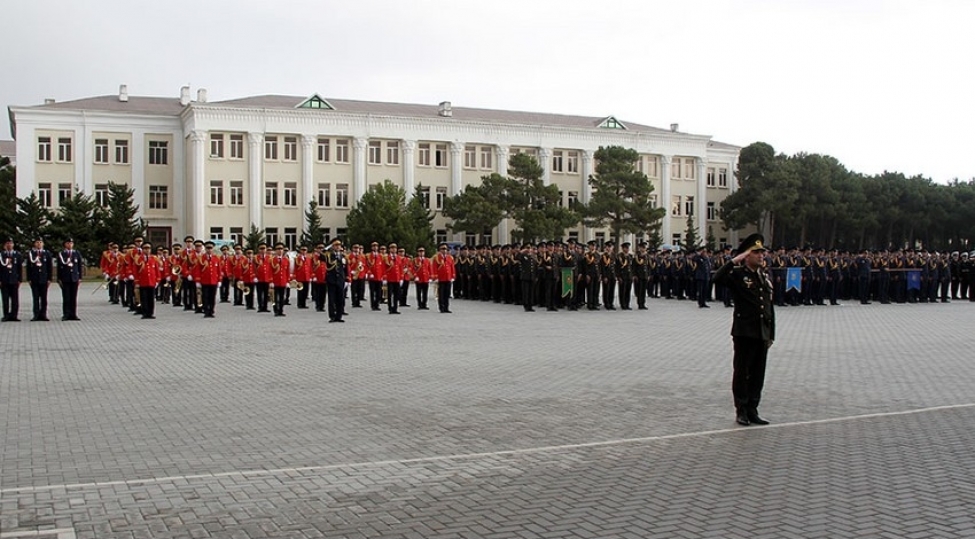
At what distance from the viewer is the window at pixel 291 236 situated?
218 ft

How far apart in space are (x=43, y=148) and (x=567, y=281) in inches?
1954

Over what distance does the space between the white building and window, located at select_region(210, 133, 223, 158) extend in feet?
0.24

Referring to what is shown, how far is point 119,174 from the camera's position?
64.6 meters

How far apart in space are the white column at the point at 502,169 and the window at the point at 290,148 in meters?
16.1

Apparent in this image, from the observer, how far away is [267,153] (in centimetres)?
6506

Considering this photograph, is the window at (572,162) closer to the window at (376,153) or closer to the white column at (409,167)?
the white column at (409,167)

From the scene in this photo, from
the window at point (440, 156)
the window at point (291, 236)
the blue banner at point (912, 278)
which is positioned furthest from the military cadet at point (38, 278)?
the window at point (440, 156)

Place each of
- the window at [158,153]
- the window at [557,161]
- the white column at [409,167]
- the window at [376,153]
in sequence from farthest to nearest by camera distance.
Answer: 1. the window at [557,161]
2. the white column at [409,167]
3. the window at [376,153]
4. the window at [158,153]

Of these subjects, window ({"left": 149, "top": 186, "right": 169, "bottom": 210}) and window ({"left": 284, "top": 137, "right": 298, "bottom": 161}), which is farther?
window ({"left": 149, "top": 186, "right": 169, "bottom": 210})

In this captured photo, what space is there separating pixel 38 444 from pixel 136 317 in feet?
52.2

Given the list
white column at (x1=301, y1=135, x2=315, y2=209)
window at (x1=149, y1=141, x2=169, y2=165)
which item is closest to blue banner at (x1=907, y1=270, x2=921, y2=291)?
white column at (x1=301, y1=135, x2=315, y2=209)

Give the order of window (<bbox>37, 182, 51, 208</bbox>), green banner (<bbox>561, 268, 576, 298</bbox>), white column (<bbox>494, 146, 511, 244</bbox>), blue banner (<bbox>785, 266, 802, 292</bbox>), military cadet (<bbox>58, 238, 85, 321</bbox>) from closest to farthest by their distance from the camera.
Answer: military cadet (<bbox>58, 238, 85, 321</bbox>), green banner (<bbox>561, 268, 576, 298</bbox>), blue banner (<bbox>785, 266, 802, 292</bbox>), window (<bbox>37, 182, 51, 208</bbox>), white column (<bbox>494, 146, 511, 244</bbox>)

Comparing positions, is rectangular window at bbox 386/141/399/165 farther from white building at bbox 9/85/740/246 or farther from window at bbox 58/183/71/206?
window at bbox 58/183/71/206

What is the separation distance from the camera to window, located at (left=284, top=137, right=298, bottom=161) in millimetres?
65500
